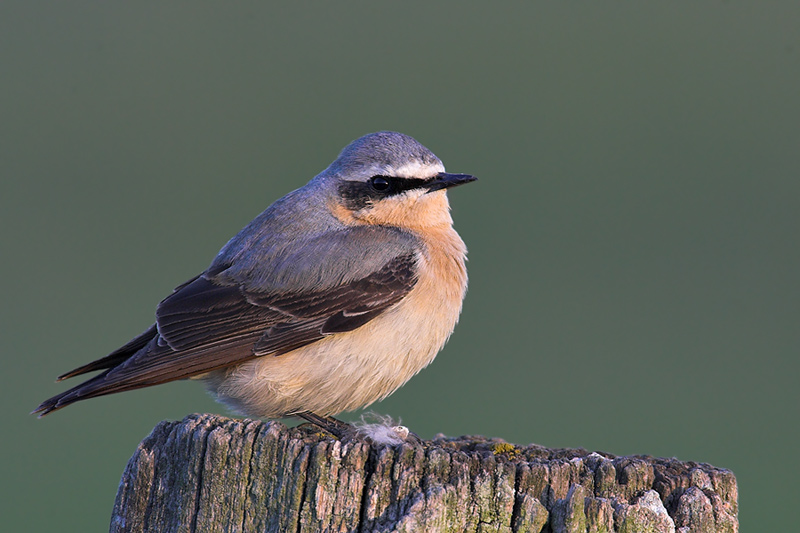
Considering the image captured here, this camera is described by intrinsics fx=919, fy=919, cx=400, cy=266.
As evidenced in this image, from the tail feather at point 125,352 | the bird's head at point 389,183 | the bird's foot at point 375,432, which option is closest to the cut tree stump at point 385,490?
the bird's foot at point 375,432

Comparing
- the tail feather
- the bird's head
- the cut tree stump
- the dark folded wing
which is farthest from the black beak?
the cut tree stump

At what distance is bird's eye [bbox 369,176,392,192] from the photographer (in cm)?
708

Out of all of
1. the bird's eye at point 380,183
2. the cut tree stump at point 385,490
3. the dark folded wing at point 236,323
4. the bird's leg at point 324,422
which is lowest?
the bird's leg at point 324,422

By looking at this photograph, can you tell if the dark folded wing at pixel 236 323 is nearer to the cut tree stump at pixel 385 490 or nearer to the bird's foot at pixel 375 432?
the bird's foot at pixel 375 432

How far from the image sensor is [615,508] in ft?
13.0

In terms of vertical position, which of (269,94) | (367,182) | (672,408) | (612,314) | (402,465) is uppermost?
(269,94)

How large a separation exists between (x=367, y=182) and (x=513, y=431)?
3.90 meters

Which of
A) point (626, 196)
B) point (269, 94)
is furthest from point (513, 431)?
point (269, 94)

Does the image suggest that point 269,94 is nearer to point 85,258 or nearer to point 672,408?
point 85,258

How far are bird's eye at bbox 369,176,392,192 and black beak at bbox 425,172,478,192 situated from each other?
0.31 m

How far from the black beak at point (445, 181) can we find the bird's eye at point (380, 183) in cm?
31

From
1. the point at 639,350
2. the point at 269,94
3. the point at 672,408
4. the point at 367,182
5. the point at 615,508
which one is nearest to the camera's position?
the point at 615,508

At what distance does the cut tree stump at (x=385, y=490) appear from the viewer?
396 cm

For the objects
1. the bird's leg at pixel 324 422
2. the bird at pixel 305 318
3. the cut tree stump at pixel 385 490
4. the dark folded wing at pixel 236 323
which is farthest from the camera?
the bird's leg at pixel 324 422
